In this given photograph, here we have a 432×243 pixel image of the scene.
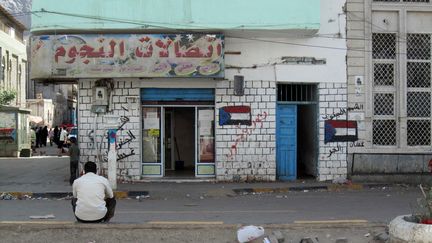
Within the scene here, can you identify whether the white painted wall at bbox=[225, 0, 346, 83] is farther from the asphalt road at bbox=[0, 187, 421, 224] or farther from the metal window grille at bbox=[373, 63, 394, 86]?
the asphalt road at bbox=[0, 187, 421, 224]

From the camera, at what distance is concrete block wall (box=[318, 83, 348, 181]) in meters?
16.8

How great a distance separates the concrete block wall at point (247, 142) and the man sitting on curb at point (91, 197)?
9238mm

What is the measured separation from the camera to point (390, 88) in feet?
55.8

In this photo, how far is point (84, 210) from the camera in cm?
728

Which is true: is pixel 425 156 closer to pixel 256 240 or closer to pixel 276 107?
pixel 276 107

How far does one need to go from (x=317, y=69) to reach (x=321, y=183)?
3.48m

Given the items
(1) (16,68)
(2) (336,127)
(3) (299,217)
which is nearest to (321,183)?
(2) (336,127)

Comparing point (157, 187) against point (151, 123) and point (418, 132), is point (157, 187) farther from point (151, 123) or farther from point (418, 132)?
point (418, 132)

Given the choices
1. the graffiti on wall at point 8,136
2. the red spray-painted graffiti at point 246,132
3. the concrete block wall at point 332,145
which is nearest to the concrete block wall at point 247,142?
the red spray-painted graffiti at point 246,132

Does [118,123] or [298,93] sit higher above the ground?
[298,93]

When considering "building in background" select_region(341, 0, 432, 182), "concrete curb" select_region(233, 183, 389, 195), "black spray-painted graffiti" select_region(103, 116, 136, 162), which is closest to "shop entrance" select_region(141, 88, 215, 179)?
"black spray-painted graffiti" select_region(103, 116, 136, 162)

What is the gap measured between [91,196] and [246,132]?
976cm

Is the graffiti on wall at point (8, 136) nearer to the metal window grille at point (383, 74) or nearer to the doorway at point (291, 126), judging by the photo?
the doorway at point (291, 126)

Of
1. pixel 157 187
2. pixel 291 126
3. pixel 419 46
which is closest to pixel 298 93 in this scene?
pixel 291 126
